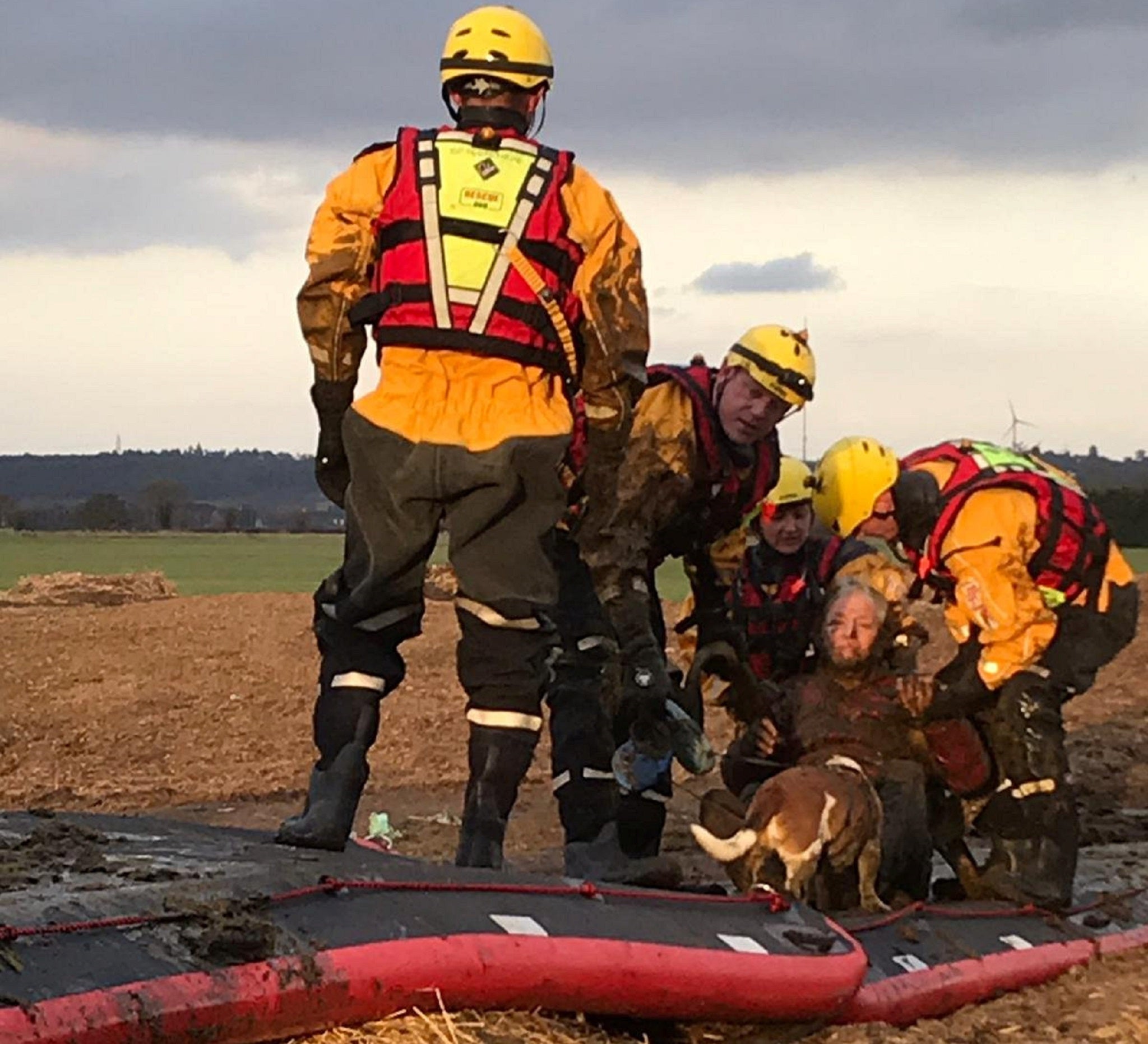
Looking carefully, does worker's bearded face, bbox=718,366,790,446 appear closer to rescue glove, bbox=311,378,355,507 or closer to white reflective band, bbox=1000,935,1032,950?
rescue glove, bbox=311,378,355,507

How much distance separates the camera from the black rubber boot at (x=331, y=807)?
5871mm

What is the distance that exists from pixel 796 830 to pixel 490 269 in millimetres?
1982

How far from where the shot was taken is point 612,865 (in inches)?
277

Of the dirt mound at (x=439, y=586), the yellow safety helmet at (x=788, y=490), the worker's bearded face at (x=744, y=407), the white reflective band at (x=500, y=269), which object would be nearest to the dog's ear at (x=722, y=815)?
the white reflective band at (x=500, y=269)

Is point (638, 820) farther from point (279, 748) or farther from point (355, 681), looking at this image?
point (279, 748)

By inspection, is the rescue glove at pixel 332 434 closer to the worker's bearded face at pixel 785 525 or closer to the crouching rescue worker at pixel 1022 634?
the crouching rescue worker at pixel 1022 634

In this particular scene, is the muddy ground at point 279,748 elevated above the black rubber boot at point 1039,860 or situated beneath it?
situated beneath

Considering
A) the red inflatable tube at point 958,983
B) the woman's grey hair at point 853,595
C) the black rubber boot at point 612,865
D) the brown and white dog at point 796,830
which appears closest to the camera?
the red inflatable tube at point 958,983

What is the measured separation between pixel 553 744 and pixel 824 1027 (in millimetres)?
2396

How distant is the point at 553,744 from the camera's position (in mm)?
7676

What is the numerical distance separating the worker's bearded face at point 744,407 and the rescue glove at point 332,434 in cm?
227

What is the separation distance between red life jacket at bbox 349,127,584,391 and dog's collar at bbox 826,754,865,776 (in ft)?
5.83

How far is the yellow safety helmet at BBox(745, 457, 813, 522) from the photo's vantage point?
9.34 m

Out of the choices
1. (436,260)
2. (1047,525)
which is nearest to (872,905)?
(1047,525)
